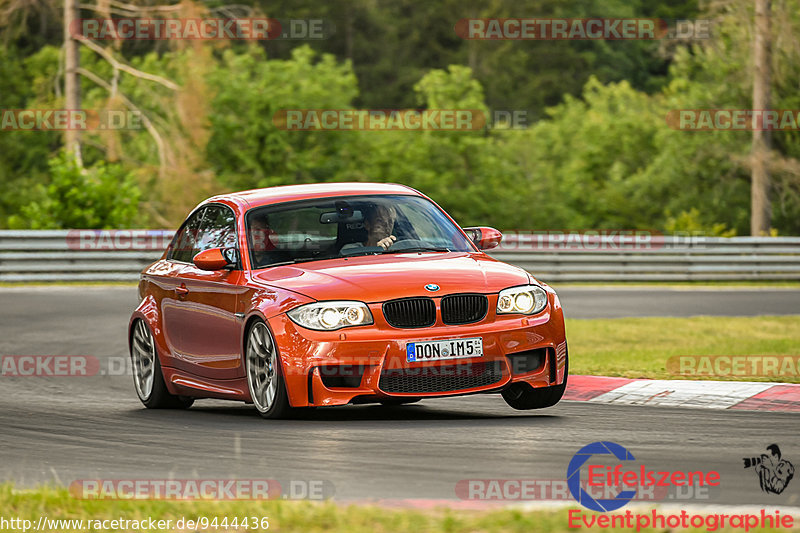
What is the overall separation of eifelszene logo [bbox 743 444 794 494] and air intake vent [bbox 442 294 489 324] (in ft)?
7.34

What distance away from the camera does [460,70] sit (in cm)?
5919

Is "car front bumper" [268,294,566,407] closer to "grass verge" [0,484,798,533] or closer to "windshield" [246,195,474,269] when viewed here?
"windshield" [246,195,474,269]

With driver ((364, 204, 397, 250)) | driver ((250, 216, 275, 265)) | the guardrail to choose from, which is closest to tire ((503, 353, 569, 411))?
driver ((364, 204, 397, 250))

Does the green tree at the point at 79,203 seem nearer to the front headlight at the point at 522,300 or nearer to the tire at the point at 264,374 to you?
the tire at the point at 264,374

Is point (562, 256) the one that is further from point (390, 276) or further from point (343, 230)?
point (390, 276)

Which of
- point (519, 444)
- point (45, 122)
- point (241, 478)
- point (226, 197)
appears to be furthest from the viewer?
point (45, 122)

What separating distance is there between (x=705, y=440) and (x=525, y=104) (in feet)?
235

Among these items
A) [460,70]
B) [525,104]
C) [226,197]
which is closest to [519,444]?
[226,197]

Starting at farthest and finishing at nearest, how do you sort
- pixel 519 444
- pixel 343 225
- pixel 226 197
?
pixel 226 197, pixel 343 225, pixel 519 444

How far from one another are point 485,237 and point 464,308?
1639mm

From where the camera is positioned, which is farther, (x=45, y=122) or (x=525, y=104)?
(x=525, y=104)

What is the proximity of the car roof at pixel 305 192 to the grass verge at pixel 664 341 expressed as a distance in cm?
324

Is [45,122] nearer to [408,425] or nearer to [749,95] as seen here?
[749,95]

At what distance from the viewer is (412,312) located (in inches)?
367
